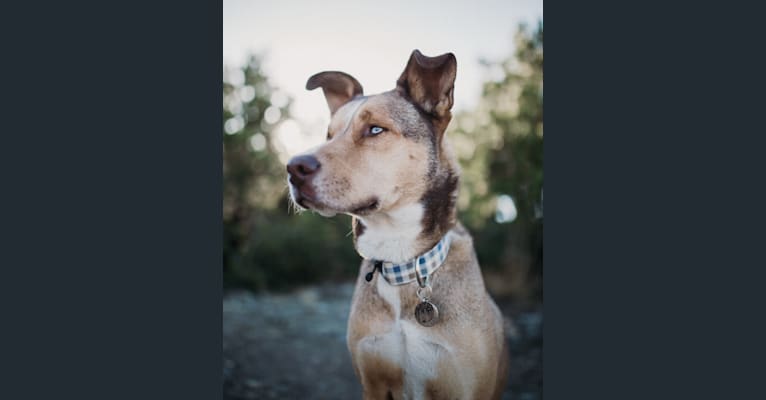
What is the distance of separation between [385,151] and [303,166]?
Result: 431 millimetres

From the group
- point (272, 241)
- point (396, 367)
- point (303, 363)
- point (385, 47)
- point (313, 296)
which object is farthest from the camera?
point (313, 296)

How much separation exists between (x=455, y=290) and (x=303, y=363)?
2.14 meters

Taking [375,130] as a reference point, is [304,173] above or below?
below

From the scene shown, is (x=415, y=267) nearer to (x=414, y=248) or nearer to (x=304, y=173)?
(x=414, y=248)

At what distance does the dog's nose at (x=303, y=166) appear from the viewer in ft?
8.95

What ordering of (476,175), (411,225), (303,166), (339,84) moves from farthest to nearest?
(476,175) < (339,84) < (411,225) < (303,166)

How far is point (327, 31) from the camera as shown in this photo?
142 inches

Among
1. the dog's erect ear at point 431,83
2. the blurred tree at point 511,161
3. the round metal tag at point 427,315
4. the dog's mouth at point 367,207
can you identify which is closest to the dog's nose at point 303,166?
the dog's mouth at point 367,207

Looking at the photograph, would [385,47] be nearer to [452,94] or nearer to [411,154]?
[452,94]

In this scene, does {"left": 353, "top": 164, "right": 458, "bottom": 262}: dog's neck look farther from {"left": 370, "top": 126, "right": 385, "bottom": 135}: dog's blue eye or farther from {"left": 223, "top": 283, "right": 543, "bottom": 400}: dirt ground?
{"left": 223, "top": 283, "right": 543, "bottom": 400}: dirt ground

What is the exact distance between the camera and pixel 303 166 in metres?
2.72

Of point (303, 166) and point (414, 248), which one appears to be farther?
point (414, 248)

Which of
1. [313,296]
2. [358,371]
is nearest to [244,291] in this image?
[313,296]

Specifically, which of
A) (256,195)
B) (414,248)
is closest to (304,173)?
(414,248)
